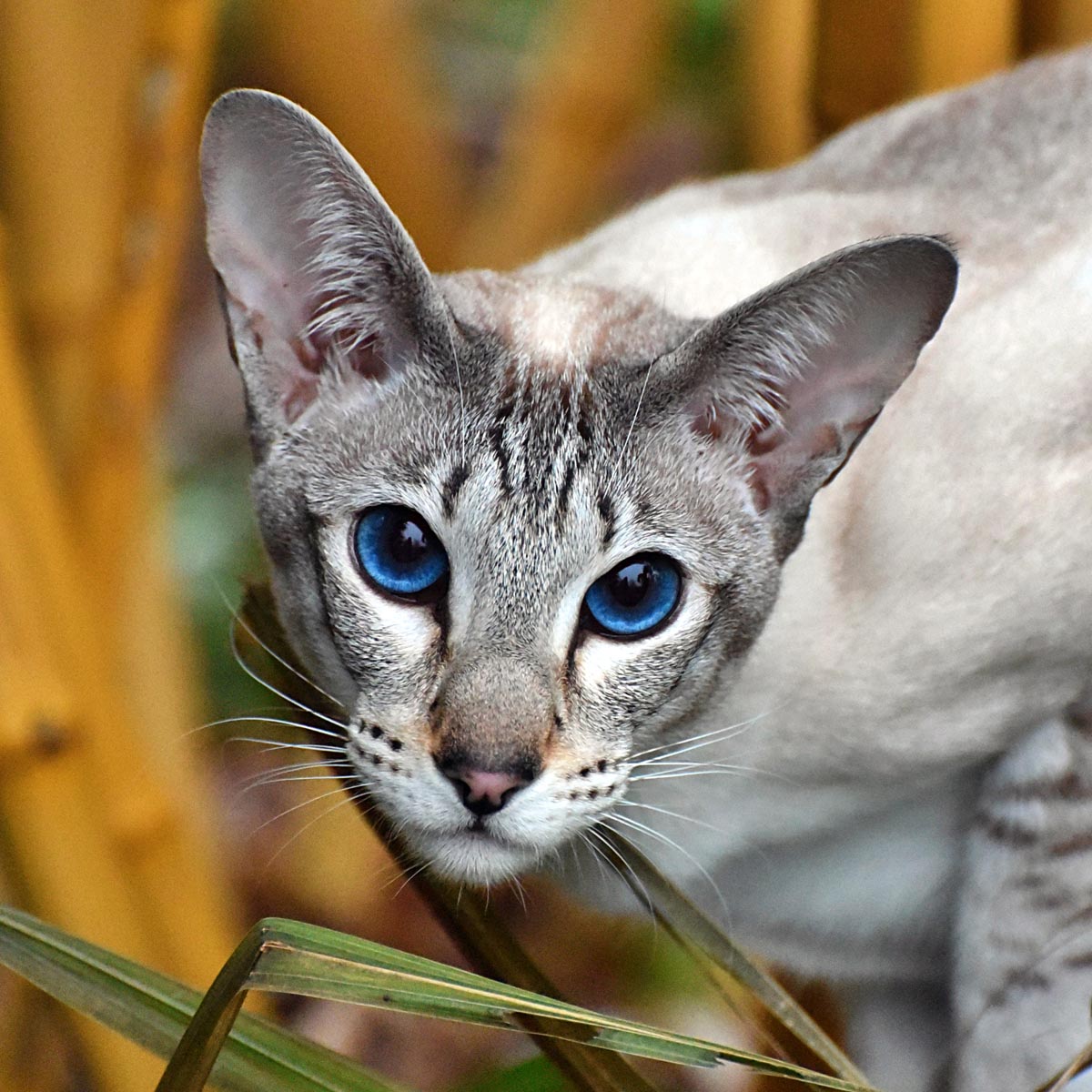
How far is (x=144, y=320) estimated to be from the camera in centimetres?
142

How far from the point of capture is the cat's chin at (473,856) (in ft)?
3.38

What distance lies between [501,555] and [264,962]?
1.16 ft

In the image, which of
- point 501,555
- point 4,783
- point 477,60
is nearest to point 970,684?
point 501,555

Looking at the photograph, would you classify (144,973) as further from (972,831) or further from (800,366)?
(972,831)

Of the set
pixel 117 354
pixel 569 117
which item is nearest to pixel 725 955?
pixel 117 354

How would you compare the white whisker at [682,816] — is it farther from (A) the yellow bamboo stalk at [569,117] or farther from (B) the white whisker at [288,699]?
(A) the yellow bamboo stalk at [569,117]

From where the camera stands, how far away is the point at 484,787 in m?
0.98

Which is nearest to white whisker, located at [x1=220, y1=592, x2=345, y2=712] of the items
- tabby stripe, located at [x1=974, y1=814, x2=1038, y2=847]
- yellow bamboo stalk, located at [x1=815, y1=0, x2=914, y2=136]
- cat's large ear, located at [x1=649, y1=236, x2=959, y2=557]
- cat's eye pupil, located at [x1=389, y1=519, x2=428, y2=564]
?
cat's eye pupil, located at [x1=389, y1=519, x2=428, y2=564]

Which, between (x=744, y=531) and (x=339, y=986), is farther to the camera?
(x=744, y=531)

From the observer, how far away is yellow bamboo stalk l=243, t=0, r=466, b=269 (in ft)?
6.23

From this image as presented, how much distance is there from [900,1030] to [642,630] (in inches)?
29.9

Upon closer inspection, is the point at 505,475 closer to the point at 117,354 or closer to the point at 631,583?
the point at 631,583

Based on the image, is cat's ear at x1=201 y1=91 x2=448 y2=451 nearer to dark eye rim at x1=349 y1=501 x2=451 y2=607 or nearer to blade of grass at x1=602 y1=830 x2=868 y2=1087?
dark eye rim at x1=349 y1=501 x2=451 y2=607

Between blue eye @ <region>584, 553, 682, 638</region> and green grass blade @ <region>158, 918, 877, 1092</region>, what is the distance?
33 centimetres
